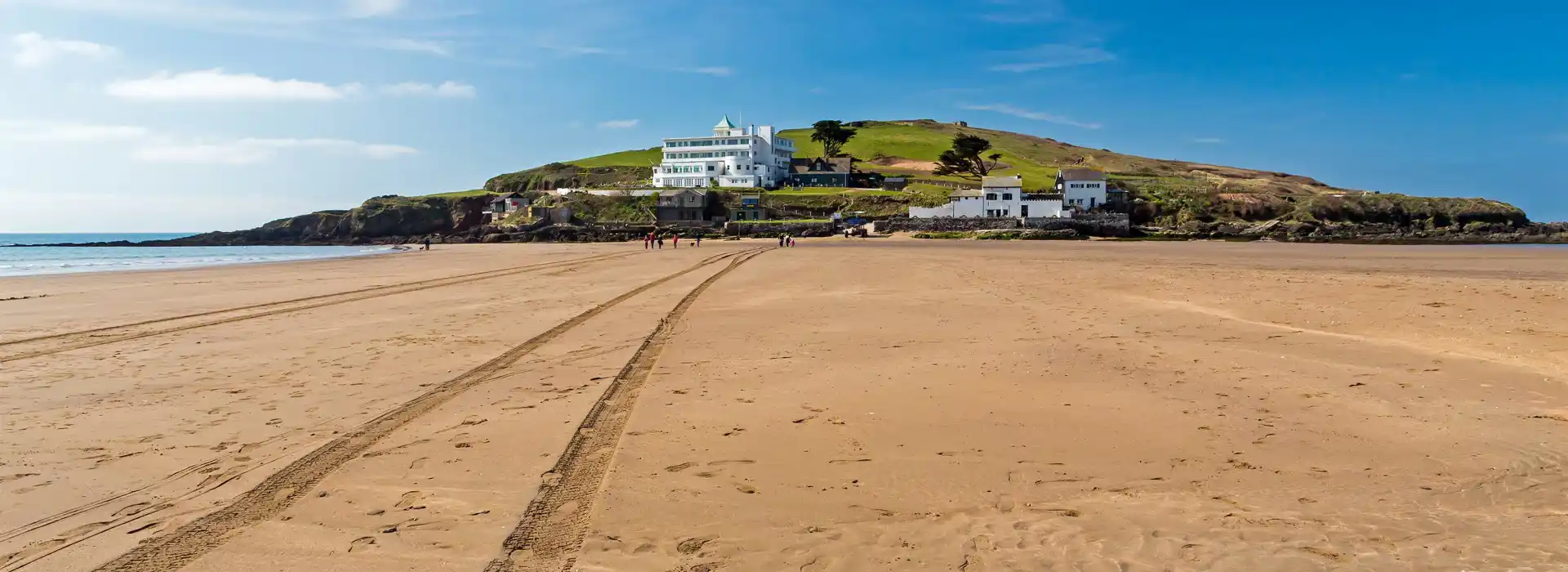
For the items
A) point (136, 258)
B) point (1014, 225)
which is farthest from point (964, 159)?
point (136, 258)

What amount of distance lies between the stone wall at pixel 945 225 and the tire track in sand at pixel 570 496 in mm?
62170

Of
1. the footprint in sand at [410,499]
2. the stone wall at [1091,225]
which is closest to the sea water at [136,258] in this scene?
the footprint in sand at [410,499]

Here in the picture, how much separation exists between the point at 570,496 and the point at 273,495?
2.03 meters

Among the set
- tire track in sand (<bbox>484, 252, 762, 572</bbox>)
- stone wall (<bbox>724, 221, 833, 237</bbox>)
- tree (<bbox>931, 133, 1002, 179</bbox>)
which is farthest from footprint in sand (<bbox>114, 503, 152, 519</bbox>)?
tree (<bbox>931, 133, 1002, 179</bbox>)

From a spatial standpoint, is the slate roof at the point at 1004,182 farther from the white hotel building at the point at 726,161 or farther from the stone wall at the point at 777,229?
the white hotel building at the point at 726,161

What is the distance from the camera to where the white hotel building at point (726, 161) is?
98.8 m

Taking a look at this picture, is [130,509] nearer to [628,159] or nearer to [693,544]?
[693,544]

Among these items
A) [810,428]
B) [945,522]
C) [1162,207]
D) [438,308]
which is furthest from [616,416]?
[1162,207]

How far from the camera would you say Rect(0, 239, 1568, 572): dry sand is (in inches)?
172

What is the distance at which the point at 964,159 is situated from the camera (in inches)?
4151

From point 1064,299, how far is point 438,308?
13.6 m

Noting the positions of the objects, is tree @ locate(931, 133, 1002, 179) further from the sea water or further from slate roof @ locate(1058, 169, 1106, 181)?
the sea water

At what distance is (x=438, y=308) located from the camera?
16422 mm

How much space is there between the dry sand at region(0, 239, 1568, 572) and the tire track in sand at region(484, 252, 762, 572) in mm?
29
